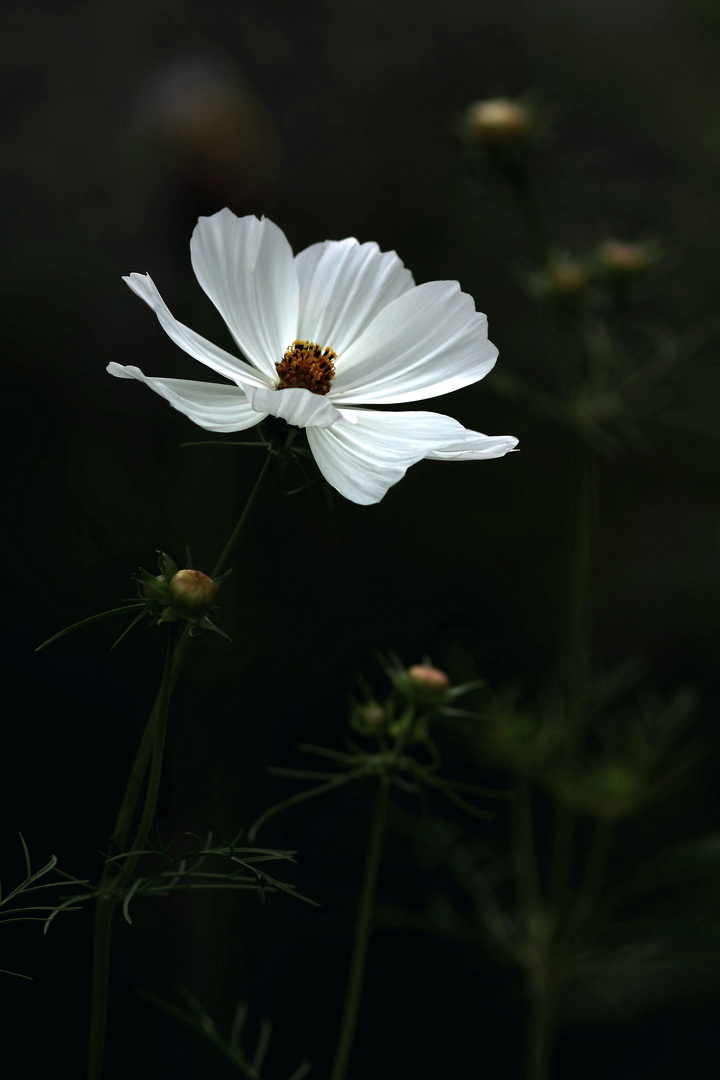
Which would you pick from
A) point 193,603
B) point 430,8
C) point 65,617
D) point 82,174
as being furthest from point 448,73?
point 193,603

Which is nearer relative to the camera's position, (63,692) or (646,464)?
(63,692)

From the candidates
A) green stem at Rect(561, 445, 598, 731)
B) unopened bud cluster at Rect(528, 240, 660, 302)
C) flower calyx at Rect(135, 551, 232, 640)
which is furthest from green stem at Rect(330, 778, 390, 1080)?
unopened bud cluster at Rect(528, 240, 660, 302)

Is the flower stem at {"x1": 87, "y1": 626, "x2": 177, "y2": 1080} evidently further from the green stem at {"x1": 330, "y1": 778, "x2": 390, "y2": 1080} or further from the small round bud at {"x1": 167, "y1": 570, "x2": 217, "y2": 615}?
the green stem at {"x1": 330, "y1": 778, "x2": 390, "y2": 1080}

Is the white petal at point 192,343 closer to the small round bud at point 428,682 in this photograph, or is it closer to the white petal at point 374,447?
the white petal at point 374,447

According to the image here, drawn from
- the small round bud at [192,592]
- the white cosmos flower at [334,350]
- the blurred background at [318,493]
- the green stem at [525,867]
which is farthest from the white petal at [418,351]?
the green stem at [525,867]

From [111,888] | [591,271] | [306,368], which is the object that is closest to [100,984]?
[111,888]

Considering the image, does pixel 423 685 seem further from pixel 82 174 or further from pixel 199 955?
pixel 82 174

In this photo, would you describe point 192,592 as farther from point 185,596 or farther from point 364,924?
point 364,924
